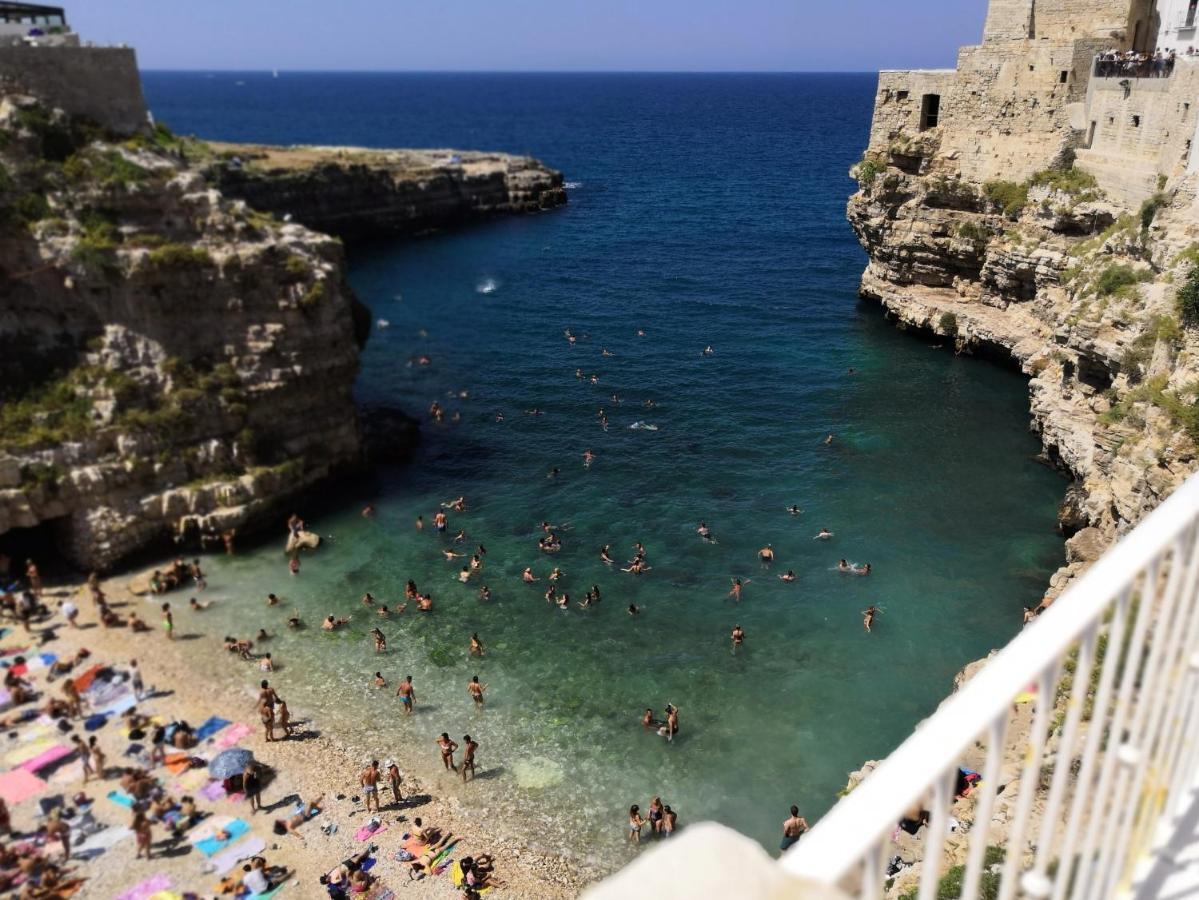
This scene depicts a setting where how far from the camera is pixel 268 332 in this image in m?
31.1

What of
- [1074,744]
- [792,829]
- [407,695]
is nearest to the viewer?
[1074,744]

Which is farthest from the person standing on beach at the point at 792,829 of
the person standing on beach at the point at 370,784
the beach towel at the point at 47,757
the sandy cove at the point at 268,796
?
the beach towel at the point at 47,757

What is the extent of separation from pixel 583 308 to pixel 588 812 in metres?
40.7

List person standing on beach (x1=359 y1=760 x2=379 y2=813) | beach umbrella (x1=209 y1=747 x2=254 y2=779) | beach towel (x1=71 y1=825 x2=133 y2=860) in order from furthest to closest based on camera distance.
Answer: beach umbrella (x1=209 y1=747 x2=254 y2=779), person standing on beach (x1=359 y1=760 x2=379 y2=813), beach towel (x1=71 y1=825 x2=133 y2=860)

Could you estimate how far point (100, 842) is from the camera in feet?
65.3

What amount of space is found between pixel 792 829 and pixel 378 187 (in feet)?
248

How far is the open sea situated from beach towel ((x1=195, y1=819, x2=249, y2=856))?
3.52 metres

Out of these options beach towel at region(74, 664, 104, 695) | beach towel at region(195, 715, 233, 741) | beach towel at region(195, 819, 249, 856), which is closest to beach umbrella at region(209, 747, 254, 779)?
beach towel at region(195, 715, 233, 741)

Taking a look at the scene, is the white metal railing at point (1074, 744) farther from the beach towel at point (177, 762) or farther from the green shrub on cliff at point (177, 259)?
the green shrub on cliff at point (177, 259)

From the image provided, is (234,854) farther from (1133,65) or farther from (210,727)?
(1133,65)

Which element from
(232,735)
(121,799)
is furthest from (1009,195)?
(121,799)

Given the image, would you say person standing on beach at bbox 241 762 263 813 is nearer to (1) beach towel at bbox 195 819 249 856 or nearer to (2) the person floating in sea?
(1) beach towel at bbox 195 819 249 856

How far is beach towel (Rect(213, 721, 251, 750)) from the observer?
22.6 m

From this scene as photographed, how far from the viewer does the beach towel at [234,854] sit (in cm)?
1933
